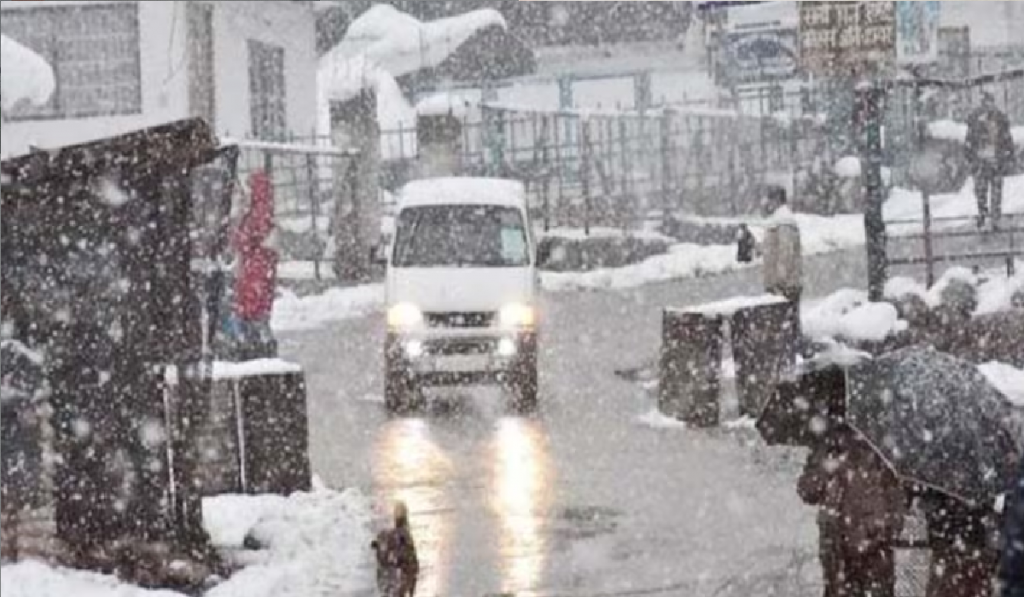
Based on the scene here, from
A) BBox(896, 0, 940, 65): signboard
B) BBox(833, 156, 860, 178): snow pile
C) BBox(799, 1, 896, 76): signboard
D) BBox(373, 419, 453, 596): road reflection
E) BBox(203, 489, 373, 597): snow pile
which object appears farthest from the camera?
BBox(833, 156, 860, 178): snow pile

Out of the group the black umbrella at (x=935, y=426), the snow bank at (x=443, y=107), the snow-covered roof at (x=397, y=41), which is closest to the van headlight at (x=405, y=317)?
the black umbrella at (x=935, y=426)

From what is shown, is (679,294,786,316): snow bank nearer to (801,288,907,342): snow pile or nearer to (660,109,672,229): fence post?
(801,288,907,342): snow pile

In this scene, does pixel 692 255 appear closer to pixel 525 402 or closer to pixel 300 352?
pixel 300 352

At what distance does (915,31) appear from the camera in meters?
17.3

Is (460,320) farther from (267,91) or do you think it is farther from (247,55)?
(267,91)

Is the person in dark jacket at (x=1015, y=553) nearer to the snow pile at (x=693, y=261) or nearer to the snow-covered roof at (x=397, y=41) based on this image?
the snow pile at (x=693, y=261)

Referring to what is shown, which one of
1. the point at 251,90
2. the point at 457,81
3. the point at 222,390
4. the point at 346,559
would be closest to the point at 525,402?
the point at 222,390

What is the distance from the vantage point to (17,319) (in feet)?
31.3

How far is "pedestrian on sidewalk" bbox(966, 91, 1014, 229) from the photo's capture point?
26.0 m

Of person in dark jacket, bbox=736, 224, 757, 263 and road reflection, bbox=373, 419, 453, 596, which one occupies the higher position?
person in dark jacket, bbox=736, 224, 757, 263

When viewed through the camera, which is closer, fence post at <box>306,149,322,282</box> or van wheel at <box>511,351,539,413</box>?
van wheel at <box>511,351,539,413</box>

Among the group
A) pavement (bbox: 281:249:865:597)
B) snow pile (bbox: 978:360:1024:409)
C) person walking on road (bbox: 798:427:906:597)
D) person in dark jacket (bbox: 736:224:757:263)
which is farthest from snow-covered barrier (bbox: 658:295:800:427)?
person in dark jacket (bbox: 736:224:757:263)

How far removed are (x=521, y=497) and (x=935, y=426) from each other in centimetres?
601

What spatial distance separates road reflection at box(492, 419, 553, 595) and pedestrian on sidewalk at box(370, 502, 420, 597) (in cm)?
74
